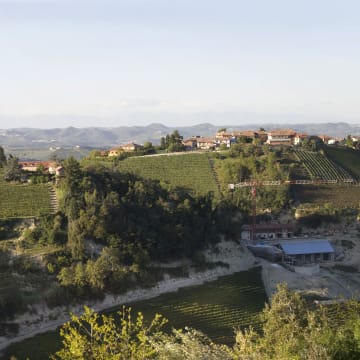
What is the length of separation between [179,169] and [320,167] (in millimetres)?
21664

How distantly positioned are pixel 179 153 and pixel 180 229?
38.1 metres

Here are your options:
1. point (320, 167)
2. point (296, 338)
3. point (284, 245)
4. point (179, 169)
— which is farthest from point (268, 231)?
point (296, 338)

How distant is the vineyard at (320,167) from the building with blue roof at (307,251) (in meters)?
18.1

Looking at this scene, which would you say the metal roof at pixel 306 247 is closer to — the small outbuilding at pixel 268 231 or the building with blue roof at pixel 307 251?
the building with blue roof at pixel 307 251

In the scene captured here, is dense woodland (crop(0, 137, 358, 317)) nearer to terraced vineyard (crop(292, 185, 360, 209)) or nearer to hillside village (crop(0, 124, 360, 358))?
hillside village (crop(0, 124, 360, 358))

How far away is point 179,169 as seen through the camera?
75812mm

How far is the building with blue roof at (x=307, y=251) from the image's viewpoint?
5770cm

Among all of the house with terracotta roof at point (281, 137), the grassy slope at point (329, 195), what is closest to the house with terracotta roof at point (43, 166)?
the grassy slope at point (329, 195)

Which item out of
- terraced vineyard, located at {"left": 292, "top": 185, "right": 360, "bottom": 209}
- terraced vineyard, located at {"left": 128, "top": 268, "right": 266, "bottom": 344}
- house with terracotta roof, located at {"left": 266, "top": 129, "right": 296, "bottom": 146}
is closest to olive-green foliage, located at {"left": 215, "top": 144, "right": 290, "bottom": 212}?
terraced vineyard, located at {"left": 292, "top": 185, "right": 360, "bottom": 209}

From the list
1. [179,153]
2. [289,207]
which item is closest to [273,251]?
[289,207]

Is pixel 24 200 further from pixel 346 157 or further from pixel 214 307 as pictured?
pixel 346 157

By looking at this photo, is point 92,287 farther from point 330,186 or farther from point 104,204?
point 330,186

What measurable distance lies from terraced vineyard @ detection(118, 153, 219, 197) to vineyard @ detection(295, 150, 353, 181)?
14.8 metres

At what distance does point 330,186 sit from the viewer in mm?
75188
